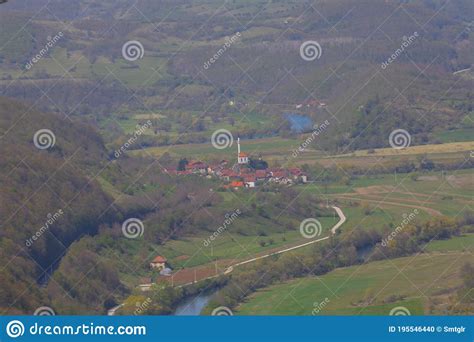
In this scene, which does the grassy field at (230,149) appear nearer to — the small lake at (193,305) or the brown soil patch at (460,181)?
the brown soil patch at (460,181)

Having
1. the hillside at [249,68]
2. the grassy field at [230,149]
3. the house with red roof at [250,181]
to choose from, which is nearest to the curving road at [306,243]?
the house with red roof at [250,181]

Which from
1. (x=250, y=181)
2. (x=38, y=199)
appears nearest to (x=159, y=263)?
(x=38, y=199)

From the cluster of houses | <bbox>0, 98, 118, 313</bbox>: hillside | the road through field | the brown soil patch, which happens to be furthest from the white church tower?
the brown soil patch

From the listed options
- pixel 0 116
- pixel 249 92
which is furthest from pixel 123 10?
pixel 0 116

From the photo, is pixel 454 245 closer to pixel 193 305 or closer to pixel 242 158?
pixel 193 305

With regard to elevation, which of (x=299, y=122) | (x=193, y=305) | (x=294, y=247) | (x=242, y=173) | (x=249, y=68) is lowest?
(x=193, y=305)

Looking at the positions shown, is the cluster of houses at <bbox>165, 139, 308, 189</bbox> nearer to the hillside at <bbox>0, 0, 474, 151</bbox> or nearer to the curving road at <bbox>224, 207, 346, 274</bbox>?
the curving road at <bbox>224, 207, 346, 274</bbox>

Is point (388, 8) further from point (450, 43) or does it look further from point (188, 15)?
point (188, 15)
